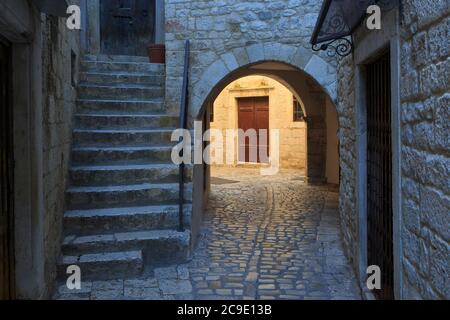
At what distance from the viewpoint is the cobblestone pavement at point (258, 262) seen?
3.91 meters

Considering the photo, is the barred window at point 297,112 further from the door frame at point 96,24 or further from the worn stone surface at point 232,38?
the worn stone surface at point 232,38

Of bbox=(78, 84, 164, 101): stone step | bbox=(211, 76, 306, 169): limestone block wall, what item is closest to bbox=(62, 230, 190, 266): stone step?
bbox=(78, 84, 164, 101): stone step

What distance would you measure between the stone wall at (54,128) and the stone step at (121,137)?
604 millimetres

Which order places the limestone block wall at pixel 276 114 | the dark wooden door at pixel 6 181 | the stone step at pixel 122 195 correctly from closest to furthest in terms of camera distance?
the dark wooden door at pixel 6 181 < the stone step at pixel 122 195 < the limestone block wall at pixel 276 114

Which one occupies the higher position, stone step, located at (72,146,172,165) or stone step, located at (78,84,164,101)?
stone step, located at (78,84,164,101)

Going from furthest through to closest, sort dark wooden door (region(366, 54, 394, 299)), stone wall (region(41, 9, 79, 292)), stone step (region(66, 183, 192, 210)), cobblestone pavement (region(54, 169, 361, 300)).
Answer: stone step (region(66, 183, 192, 210)) < cobblestone pavement (region(54, 169, 361, 300)) < stone wall (region(41, 9, 79, 292)) < dark wooden door (region(366, 54, 394, 299))

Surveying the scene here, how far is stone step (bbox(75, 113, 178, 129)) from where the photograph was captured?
20.0 feet

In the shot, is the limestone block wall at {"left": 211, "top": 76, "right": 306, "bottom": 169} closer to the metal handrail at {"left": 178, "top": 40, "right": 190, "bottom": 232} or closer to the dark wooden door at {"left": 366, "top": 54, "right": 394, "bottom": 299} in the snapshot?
the metal handrail at {"left": 178, "top": 40, "right": 190, "bottom": 232}

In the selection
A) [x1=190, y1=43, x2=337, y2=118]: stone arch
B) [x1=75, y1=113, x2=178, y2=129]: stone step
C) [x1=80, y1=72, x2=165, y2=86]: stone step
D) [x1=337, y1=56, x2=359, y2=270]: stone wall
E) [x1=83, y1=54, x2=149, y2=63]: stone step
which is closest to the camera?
[x1=337, y1=56, x2=359, y2=270]: stone wall

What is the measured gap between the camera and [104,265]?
4.19 m

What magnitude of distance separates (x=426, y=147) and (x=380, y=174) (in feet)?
4.49

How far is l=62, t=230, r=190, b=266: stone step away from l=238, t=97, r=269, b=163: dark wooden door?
10.8 m

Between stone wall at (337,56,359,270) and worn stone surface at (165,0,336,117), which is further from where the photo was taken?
worn stone surface at (165,0,336,117)

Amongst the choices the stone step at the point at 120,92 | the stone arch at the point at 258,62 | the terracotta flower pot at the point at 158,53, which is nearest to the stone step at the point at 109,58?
the terracotta flower pot at the point at 158,53
